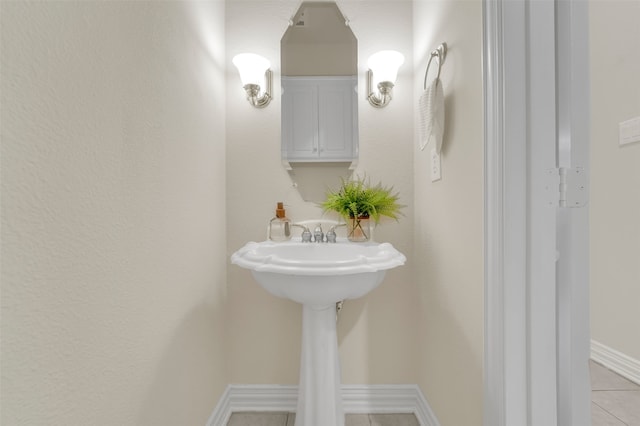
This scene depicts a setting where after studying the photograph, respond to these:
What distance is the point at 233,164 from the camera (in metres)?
1.47

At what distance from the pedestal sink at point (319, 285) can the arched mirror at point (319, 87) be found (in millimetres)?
470

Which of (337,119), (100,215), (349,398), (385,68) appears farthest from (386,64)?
(349,398)

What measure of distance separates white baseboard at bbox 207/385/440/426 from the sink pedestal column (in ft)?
0.99

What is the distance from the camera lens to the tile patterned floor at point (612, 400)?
107 centimetres

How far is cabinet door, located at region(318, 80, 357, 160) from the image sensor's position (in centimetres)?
146

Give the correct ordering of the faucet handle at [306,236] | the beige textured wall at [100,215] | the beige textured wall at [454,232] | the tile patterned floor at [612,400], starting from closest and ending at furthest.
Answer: the beige textured wall at [100,215] < the beige textured wall at [454,232] < the tile patterned floor at [612,400] < the faucet handle at [306,236]

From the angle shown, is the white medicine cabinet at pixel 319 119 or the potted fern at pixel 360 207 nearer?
the potted fern at pixel 360 207

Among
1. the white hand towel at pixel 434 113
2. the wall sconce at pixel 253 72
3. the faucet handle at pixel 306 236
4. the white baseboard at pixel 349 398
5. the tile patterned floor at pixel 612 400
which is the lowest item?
the white baseboard at pixel 349 398

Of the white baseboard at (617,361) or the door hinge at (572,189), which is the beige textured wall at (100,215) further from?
the white baseboard at (617,361)

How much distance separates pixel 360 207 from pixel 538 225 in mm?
704

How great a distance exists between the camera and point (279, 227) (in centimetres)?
139

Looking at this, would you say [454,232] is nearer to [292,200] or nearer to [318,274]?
[318,274]

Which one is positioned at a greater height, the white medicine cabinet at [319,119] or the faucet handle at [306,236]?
the white medicine cabinet at [319,119]

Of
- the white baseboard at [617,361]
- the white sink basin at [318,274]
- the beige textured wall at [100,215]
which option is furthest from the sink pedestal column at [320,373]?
the white baseboard at [617,361]
